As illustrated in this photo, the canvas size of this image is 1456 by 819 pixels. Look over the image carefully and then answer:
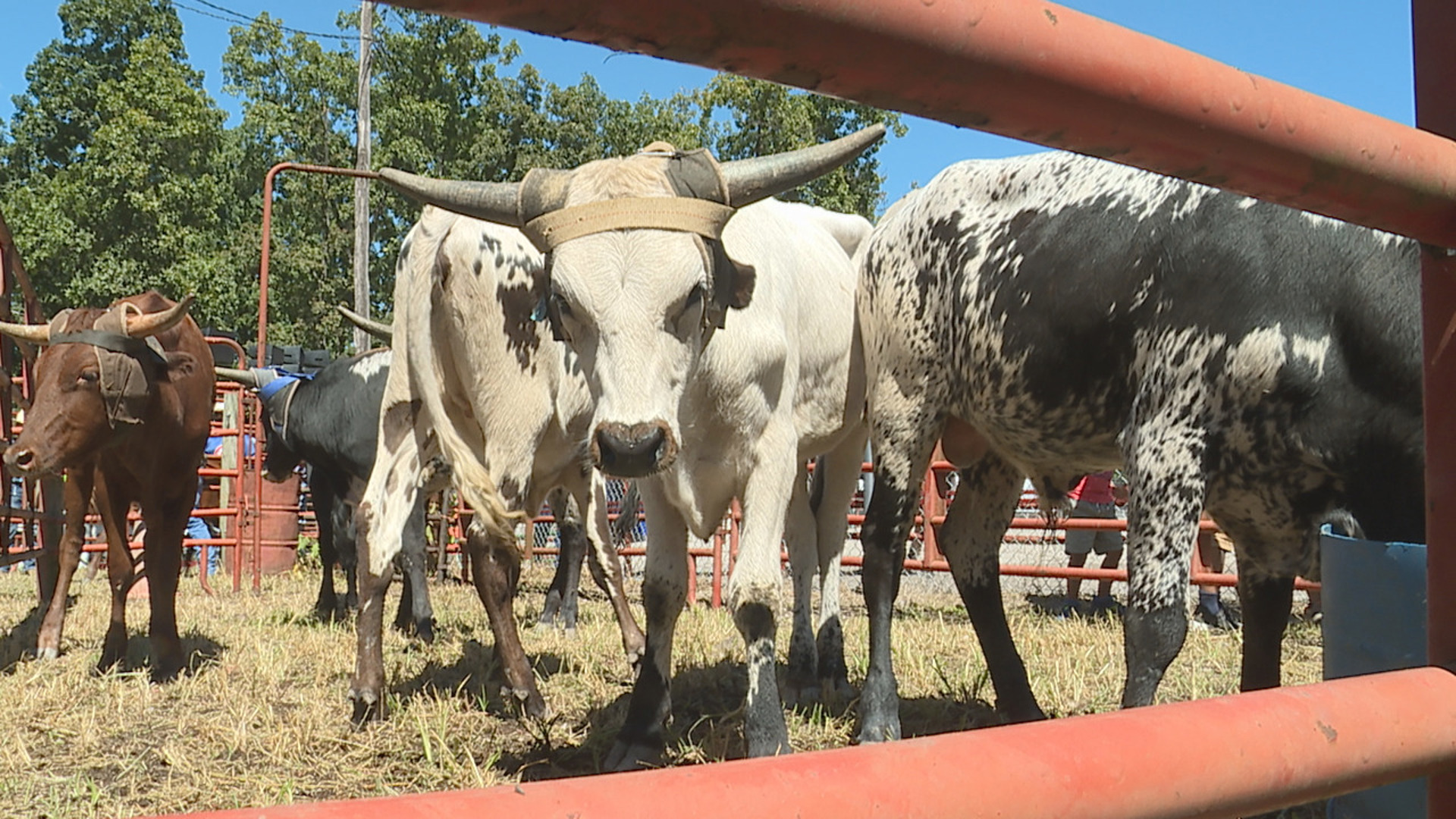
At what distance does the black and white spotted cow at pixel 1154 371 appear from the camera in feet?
9.04

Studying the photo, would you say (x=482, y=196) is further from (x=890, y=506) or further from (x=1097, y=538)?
(x=1097, y=538)

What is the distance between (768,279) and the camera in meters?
3.87

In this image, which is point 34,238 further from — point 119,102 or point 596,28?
point 596,28

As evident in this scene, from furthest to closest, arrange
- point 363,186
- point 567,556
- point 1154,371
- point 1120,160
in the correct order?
point 363,186
point 567,556
point 1154,371
point 1120,160

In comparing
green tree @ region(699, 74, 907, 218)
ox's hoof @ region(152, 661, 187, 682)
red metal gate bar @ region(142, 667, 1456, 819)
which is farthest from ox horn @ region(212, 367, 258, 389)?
green tree @ region(699, 74, 907, 218)

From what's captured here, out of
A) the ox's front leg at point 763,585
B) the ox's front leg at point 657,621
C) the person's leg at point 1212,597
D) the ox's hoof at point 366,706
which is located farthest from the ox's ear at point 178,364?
the person's leg at point 1212,597

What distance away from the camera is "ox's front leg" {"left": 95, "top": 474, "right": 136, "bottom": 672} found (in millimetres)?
5441

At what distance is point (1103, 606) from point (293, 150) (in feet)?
83.4

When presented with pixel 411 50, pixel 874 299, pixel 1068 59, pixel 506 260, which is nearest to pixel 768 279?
pixel 874 299

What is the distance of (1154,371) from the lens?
3021 mm

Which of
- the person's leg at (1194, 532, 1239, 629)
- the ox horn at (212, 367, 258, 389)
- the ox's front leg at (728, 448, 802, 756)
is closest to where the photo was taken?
the ox's front leg at (728, 448, 802, 756)

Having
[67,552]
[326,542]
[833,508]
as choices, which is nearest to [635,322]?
[833,508]

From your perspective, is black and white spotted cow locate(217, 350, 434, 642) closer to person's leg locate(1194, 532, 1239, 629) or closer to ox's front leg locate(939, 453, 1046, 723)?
ox's front leg locate(939, 453, 1046, 723)

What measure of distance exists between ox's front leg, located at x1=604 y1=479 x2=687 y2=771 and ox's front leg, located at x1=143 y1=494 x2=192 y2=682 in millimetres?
2508
